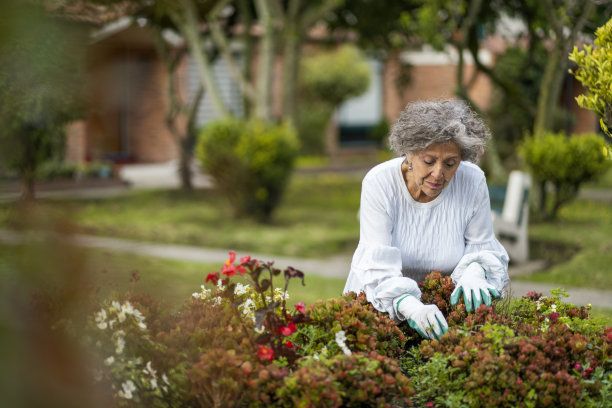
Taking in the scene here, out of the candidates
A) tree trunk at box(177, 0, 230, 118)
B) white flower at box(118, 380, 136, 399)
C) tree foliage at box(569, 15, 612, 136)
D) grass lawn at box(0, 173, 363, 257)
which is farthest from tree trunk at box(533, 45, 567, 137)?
white flower at box(118, 380, 136, 399)

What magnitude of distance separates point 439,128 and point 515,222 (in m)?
6.19

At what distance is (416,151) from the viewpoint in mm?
2967

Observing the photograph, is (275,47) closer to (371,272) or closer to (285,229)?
(285,229)

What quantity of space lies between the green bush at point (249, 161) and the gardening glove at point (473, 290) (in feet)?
27.5

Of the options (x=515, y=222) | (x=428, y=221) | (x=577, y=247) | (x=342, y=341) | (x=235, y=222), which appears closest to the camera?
(x=342, y=341)

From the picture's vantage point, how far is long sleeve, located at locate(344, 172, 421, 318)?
282cm

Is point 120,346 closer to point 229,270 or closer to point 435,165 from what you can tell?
point 229,270

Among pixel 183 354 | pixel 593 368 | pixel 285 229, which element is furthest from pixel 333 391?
pixel 285 229

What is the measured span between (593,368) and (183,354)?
4.63ft

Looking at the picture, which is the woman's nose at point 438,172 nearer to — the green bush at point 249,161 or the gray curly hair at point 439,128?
the gray curly hair at point 439,128

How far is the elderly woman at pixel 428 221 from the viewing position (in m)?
2.84

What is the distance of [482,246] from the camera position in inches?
124

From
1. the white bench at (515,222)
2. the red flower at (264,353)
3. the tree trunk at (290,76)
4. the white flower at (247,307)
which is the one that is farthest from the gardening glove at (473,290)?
the tree trunk at (290,76)

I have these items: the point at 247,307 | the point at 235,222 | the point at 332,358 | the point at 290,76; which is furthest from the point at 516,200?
the point at 332,358
